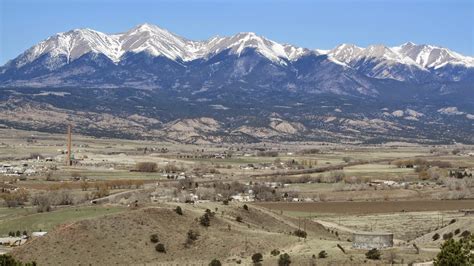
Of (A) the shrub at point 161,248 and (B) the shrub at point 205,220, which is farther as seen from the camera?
(B) the shrub at point 205,220

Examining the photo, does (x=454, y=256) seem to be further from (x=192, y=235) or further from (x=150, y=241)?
(x=150, y=241)

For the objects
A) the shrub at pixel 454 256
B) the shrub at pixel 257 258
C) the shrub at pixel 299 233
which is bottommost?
Answer: the shrub at pixel 257 258

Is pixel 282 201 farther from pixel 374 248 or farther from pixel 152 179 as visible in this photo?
pixel 374 248

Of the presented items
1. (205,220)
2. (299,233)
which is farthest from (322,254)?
(299,233)

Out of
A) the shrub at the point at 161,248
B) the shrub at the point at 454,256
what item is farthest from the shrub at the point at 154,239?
the shrub at the point at 454,256

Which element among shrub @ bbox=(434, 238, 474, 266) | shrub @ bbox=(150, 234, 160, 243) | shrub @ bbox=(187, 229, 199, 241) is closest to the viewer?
shrub @ bbox=(434, 238, 474, 266)

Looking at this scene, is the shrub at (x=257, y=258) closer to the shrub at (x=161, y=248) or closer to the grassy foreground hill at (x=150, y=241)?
the grassy foreground hill at (x=150, y=241)

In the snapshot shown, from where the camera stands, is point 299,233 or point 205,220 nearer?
point 205,220

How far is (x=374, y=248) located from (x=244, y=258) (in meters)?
10.9

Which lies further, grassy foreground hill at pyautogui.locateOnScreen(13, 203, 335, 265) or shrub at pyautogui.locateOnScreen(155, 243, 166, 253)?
shrub at pyautogui.locateOnScreen(155, 243, 166, 253)

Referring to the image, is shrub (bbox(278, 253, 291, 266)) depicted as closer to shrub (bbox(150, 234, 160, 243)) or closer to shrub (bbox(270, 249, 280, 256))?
shrub (bbox(270, 249, 280, 256))

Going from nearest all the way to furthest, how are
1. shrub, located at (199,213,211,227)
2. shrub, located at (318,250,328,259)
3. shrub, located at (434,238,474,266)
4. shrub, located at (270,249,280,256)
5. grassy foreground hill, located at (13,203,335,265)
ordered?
shrub, located at (434,238,474,266), shrub, located at (318,250,328,259), shrub, located at (270,249,280,256), grassy foreground hill, located at (13,203,335,265), shrub, located at (199,213,211,227)

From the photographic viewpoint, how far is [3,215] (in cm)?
11512

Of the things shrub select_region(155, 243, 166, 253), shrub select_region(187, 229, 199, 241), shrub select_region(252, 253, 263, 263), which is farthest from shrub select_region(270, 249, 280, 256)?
shrub select_region(155, 243, 166, 253)
